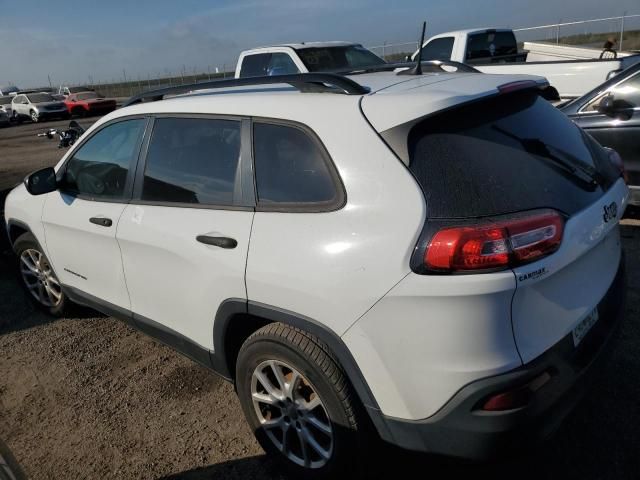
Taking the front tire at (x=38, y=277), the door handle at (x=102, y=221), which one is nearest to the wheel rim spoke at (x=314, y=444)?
the door handle at (x=102, y=221)

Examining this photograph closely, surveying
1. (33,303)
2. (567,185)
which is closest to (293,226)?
(567,185)

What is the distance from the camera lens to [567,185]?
2.12m

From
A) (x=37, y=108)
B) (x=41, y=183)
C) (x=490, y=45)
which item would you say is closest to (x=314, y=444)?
(x=41, y=183)

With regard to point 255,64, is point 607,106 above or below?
below

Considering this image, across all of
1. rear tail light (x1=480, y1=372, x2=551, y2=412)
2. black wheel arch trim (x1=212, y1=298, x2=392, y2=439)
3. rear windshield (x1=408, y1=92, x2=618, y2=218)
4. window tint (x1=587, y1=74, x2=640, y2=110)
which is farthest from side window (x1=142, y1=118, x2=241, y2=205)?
window tint (x1=587, y1=74, x2=640, y2=110)

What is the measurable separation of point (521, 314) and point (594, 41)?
2235cm

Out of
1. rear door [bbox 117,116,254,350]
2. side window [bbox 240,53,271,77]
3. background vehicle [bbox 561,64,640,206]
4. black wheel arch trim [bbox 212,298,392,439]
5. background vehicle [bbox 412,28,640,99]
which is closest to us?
black wheel arch trim [bbox 212,298,392,439]

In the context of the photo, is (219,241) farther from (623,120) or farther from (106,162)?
(623,120)

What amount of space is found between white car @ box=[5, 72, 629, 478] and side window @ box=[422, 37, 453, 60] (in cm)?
904

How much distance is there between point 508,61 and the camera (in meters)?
11.6

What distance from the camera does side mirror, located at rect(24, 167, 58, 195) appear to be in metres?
3.55

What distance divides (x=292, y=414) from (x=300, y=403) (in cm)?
9

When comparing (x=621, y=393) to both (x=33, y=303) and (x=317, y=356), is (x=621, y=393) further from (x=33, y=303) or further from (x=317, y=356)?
(x=33, y=303)

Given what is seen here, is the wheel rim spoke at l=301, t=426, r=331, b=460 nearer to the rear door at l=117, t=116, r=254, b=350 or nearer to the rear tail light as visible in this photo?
the rear door at l=117, t=116, r=254, b=350
